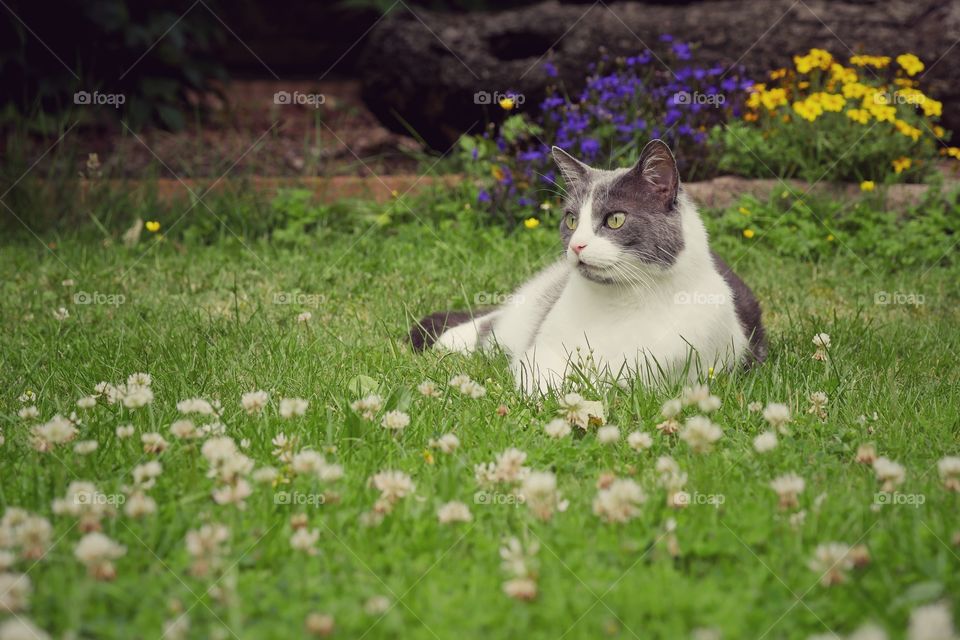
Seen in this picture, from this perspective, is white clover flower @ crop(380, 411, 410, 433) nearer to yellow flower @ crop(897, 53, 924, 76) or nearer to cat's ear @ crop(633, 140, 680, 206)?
cat's ear @ crop(633, 140, 680, 206)

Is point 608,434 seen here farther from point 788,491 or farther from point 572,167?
point 572,167

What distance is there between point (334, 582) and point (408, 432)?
2.33 ft

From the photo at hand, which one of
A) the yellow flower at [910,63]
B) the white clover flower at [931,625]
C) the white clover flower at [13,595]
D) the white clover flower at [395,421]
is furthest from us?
the yellow flower at [910,63]

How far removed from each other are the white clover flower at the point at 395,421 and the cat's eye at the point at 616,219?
98 centimetres

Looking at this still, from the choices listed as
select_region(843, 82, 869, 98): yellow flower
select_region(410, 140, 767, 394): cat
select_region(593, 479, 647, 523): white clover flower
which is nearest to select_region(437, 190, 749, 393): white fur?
select_region(410, 140, 767, 394): cat

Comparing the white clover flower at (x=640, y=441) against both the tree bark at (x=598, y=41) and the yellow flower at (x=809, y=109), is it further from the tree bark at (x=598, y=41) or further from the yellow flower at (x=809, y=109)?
the tree bark at (x=598, y=41)

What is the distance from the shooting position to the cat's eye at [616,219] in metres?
2.75

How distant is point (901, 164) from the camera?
5012 mm

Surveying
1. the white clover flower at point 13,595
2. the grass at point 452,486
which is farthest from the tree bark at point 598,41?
the white clover flower at point 13,595

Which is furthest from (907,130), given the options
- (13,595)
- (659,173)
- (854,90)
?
(13,595)

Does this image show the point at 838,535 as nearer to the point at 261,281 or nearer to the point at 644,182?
the point at 644,182

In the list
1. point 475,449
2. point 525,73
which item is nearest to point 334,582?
point 475,449

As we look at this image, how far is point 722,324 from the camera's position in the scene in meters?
2.79

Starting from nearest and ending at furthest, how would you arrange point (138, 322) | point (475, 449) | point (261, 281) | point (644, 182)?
1. point (475, 449)
2. point (644, 182)
3. point (138, 322)
4. point (261, 281)
